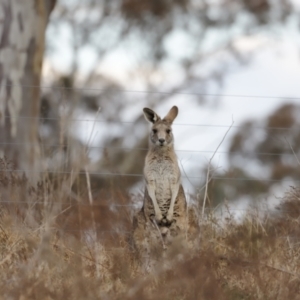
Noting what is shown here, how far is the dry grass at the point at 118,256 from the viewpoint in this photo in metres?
4.78

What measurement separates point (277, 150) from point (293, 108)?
93cm

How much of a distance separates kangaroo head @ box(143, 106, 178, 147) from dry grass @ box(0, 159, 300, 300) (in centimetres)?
56

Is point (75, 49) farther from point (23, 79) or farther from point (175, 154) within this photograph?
point (175, 154)

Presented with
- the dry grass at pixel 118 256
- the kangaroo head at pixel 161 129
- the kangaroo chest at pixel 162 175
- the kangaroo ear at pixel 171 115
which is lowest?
the dry grass at pixel 118 256

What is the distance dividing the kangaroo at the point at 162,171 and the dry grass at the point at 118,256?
306 mm

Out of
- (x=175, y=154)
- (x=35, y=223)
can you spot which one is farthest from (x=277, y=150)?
(x=35, y=223)

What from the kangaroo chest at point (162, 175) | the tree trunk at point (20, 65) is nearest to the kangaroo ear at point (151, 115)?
the kangaroo chest at point (162, 175)

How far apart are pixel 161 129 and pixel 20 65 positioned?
17.9 feet

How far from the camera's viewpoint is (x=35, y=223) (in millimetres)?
6508

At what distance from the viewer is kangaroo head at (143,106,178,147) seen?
768cm

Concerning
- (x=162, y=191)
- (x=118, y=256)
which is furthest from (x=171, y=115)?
(x=118, y=256)

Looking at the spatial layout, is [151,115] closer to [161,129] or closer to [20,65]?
[161,129]

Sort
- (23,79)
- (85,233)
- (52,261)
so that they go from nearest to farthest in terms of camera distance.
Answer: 1. (52,261)
2. (85,233)
3. (23,79)

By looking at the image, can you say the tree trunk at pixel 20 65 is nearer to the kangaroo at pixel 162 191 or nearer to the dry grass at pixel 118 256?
the kangaroo at pixel 162 191
